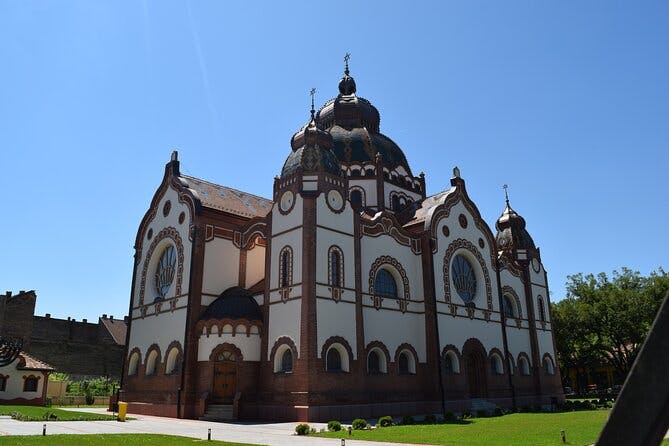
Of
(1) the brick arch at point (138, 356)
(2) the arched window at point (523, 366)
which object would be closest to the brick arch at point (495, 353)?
(2) the arched window at point (523, 366)

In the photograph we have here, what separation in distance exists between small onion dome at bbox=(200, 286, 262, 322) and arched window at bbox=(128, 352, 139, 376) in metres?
7.71

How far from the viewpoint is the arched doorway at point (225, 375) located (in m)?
28.3

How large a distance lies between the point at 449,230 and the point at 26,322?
44120 millimetres

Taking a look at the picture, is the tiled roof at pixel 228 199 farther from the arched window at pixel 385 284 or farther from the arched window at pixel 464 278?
the arched window at pixel 464 278

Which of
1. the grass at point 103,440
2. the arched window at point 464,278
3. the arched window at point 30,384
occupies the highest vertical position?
the arched window at point 464,278

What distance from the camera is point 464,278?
36.8 metres

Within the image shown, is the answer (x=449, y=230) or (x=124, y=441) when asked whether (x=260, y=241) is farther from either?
(x=124, y=441)

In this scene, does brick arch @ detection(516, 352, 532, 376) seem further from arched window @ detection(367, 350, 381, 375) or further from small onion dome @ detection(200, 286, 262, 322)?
small onion dome @ detection(200, 286, 262, 322)

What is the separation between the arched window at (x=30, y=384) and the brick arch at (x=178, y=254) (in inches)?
398

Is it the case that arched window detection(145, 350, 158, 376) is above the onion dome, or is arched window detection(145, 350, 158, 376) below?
below

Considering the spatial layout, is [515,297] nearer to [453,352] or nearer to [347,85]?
[453,352]

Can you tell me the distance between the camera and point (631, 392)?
3.83 m

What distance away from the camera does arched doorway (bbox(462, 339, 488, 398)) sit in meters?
35.1

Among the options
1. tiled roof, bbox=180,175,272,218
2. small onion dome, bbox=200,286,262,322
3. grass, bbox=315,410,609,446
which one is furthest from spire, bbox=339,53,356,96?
grass, bbox=315,410,609,446
